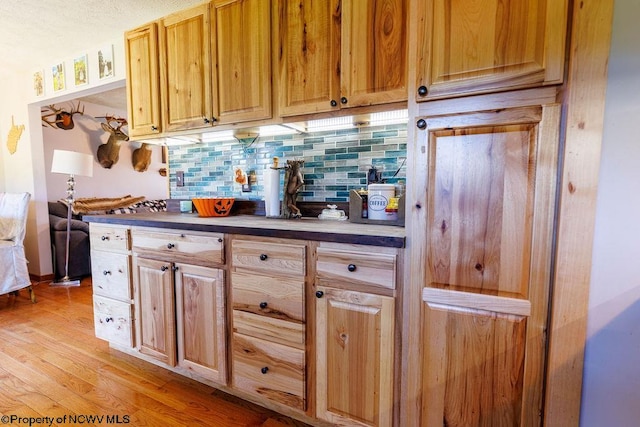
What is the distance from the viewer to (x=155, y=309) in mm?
1738

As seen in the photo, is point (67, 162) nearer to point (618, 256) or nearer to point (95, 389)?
point (95, 389)

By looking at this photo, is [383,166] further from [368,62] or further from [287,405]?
[287,405]

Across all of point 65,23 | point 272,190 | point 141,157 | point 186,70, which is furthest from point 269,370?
point 141,157

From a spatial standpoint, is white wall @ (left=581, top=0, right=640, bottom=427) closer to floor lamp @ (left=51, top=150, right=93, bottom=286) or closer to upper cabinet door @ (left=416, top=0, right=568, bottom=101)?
upper cabinet door @ (left=416, top=0, right=568, bottom=101)

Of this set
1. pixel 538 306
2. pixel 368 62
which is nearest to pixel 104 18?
pixel 368 62

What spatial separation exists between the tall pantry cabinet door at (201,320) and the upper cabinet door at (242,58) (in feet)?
2.81

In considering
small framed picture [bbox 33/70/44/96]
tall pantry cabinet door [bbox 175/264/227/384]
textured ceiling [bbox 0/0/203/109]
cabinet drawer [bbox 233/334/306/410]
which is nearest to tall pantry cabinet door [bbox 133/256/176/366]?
tall pantry cabinet door [bbox 175/264/227/384]

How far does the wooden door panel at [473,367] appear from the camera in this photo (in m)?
1.02

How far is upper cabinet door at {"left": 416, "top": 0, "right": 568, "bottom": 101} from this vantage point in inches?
35.9

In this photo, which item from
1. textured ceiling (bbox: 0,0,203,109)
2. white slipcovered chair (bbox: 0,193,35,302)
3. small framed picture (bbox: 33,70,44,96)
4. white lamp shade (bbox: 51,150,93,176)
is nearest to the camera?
textured ceiling (bbox: 0,0,203,109)

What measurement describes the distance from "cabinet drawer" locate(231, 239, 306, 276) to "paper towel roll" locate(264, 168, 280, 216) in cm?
42

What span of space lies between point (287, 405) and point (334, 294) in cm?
59

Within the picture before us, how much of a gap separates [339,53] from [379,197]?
0.67 metres

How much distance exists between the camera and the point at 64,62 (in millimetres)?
3012
